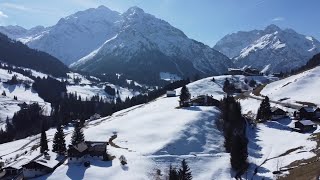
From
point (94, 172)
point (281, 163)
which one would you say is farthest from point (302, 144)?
point (94, 172)

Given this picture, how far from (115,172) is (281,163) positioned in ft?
120

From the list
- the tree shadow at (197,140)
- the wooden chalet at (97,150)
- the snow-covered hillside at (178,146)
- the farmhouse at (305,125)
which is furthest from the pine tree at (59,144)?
A: the farmhouse at (305,125)

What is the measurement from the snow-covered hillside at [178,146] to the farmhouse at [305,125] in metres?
3.37

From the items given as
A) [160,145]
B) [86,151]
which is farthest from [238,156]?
[86,151]

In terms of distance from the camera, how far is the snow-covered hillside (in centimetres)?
9856

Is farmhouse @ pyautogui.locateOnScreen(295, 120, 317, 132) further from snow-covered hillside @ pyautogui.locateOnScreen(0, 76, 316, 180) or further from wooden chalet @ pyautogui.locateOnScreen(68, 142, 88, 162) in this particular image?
wooden chalet @ pyautogui.locateOnScreen(68, 142, 88, 162)

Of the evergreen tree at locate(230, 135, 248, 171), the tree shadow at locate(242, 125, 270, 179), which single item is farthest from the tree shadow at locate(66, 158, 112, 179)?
the tree shadow at locate(242, 125, 270, 179)

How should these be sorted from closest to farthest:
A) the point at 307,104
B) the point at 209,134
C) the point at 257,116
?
1. the point at 209,134
2. the point at 257,116
3. the point at 307,104

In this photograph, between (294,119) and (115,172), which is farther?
(294,119)

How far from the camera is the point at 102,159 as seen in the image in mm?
105562

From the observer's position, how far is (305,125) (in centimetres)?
12912

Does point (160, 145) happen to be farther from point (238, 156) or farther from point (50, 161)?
point (50, 161)

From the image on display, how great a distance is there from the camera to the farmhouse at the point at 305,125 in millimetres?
128837

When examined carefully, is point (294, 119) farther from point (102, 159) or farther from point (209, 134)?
point (102, 159)
